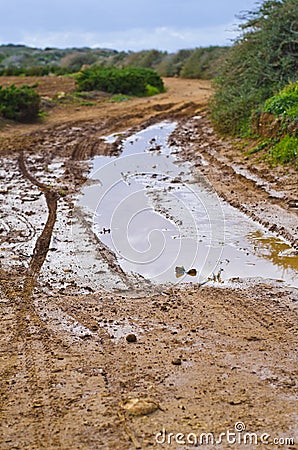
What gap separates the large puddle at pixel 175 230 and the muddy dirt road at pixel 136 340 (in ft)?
0.22

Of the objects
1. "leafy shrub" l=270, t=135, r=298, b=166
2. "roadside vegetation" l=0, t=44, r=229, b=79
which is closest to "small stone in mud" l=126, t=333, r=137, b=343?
"leafy shrub" l=270, t=135, r=298, b=166

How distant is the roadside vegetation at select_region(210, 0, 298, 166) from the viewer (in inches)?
402

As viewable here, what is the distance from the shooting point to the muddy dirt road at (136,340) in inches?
132

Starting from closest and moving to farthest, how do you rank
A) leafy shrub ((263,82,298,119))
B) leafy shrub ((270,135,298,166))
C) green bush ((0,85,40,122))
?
1. leafy shrub ((270,135,298,166))
2. leafy shrub ((263,82,298,119))
3. green bush ((0,85,40,122))

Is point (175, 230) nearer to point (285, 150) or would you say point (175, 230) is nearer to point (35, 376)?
point (285, 150)

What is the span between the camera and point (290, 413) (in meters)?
3.46

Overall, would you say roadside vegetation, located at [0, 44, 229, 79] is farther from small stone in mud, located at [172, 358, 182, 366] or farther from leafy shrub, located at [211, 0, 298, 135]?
small stone in mud, located at [172, 358, 182, 366]

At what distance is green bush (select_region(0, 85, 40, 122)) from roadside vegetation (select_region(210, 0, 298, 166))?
4.77 m

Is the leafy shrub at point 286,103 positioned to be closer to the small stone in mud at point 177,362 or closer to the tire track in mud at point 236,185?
the tire track in mud at point 236,185

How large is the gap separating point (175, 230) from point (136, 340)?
2.72 metres

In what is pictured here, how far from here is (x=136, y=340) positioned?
4438 millimetres

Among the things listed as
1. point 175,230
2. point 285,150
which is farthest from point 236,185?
point 175,230

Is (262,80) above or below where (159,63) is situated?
below

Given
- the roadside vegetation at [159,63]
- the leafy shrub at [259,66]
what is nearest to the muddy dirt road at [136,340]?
the leafy shrub at [259,66]
